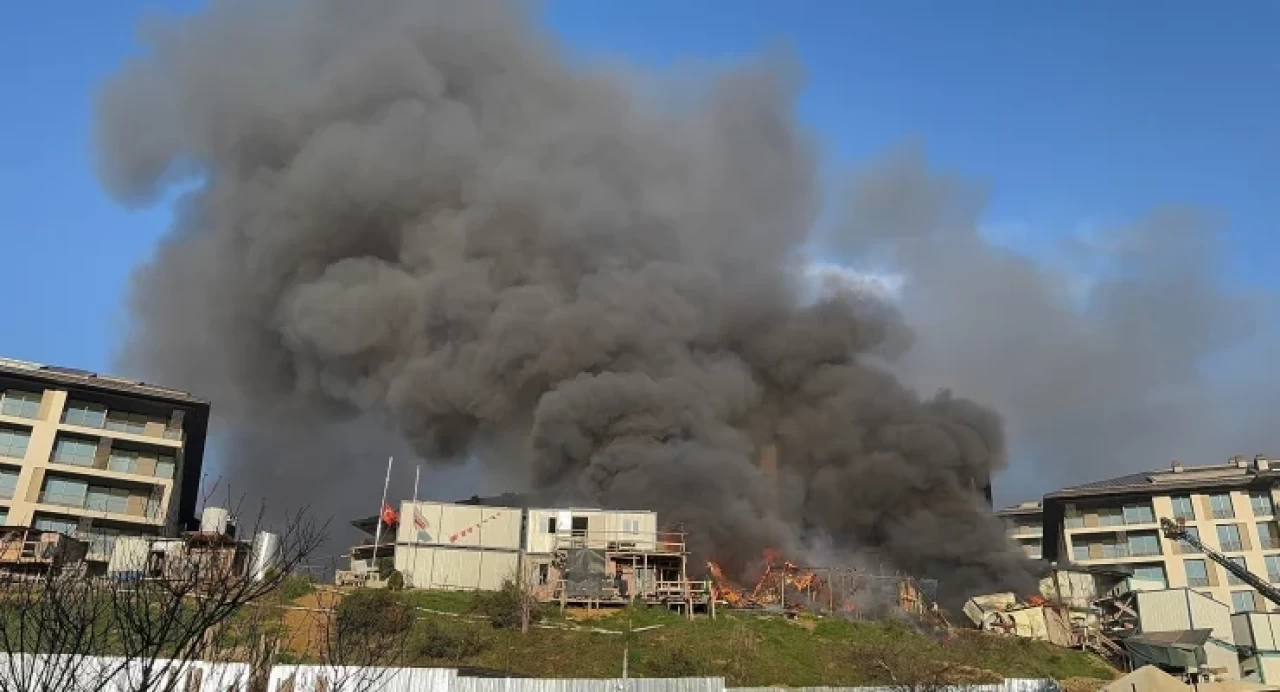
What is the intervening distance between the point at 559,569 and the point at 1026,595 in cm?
2239

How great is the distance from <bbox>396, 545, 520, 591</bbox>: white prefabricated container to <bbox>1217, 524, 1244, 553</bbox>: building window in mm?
44135

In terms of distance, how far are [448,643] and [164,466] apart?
102 ft

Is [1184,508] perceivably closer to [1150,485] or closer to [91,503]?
[1150,485]

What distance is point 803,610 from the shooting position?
37281 mm

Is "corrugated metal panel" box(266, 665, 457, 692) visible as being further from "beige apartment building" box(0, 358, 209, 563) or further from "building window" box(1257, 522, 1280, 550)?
"building window" box(1257, 522, 1280, 550)

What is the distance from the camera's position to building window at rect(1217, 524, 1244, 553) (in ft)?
189

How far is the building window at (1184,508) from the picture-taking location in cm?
5944

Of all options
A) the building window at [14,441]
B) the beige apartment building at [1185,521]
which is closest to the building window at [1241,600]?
the beige apartment building at [1185,521]

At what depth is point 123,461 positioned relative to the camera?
50.1m

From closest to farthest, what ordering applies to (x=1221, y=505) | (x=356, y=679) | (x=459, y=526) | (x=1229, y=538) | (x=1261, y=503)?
(x=356, y=679) → (x=459, y=526) → (x=1229, y=538) → (x=1261, y=503) → (x=1221, y=505)

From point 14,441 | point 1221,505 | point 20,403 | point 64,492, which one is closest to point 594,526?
point 64,492

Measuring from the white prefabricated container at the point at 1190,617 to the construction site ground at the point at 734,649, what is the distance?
5925 mm

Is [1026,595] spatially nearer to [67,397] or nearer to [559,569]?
[559,569]


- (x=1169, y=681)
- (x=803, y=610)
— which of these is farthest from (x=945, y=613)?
(x=1169, y=681)
